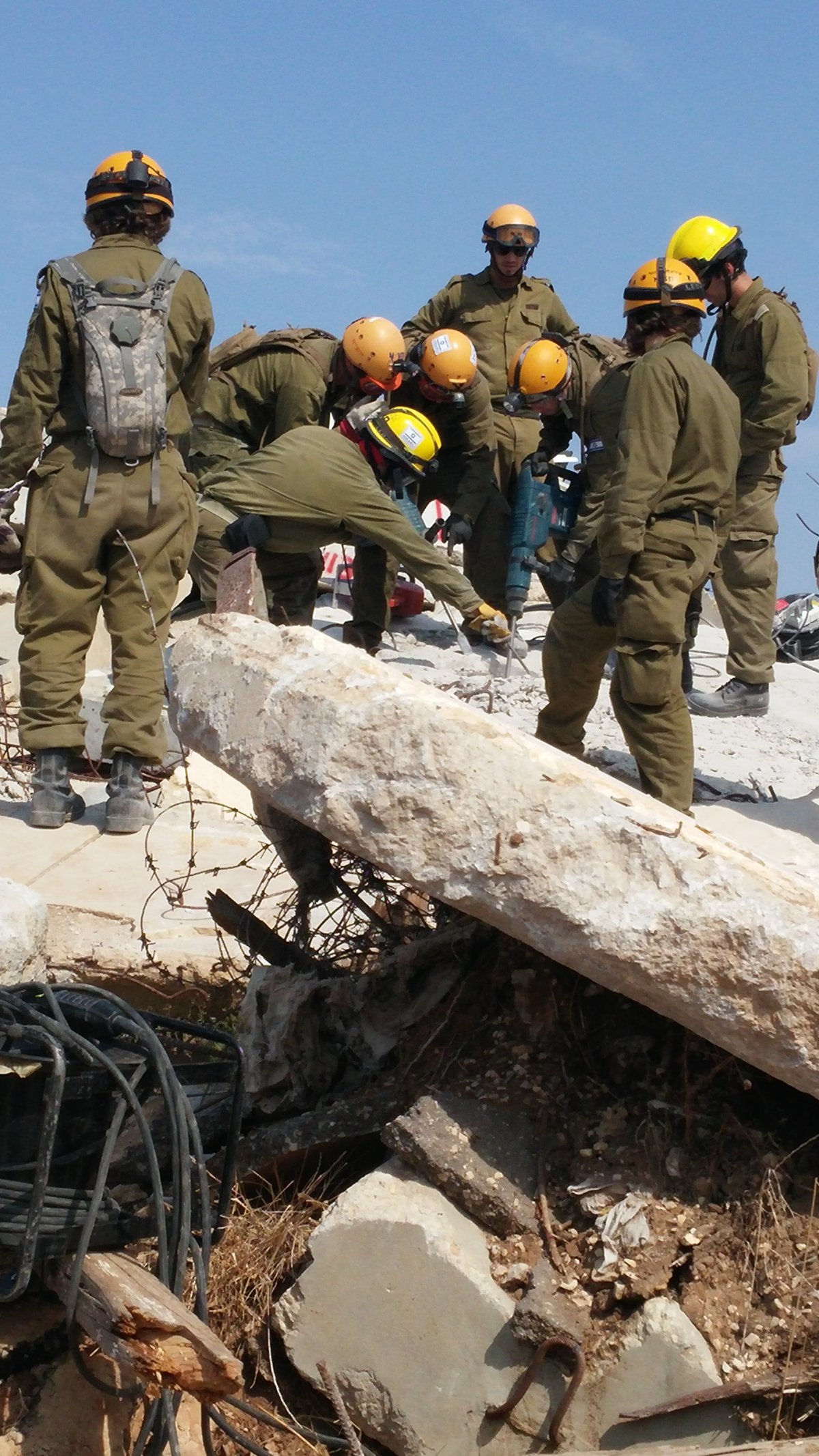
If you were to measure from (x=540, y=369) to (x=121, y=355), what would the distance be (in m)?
3.59

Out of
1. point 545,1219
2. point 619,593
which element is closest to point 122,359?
point 619,593

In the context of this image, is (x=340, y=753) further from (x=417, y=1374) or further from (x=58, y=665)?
(x=58, y=665)

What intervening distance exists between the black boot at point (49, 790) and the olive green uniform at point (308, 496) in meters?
1.35

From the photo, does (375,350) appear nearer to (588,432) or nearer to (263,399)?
(263,399)

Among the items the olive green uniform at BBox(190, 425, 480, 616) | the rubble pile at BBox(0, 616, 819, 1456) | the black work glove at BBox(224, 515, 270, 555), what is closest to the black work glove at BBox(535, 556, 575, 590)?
the olive green uniform at BBox(190, 425, 480, 616)

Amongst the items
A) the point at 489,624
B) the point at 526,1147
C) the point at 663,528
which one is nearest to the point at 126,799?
the point at 663,528

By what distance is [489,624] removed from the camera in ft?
24.6

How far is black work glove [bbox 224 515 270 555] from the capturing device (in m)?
5.71

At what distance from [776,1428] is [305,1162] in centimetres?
97

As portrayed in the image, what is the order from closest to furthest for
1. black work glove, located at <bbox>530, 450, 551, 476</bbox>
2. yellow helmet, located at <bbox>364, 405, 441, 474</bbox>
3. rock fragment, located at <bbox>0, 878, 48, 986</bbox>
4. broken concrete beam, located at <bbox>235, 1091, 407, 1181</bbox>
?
broken concrete beam, located at <bbox>235, 1091, 407, 1181</bbox> → rock fragment, located at <bbox>0, 878, 48, 986</bbox> → yellow helmet, located at <bbox>364, 405, 441, 474</bbox> → black work glove, located at <bbox>530, 450, 551, 476</bbox>

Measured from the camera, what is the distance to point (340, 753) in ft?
7.79

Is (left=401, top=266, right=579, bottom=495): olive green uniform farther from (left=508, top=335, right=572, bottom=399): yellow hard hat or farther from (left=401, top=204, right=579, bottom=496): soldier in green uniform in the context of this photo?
(left=508, top=335, right=572, bottom=399): yellow hard hat

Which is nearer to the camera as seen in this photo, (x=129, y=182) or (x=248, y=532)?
(x=129, y=182)

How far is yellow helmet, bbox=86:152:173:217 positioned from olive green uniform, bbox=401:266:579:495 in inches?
146
